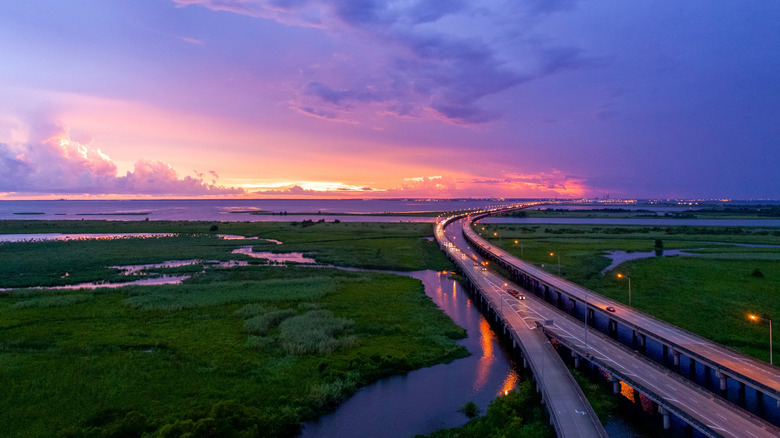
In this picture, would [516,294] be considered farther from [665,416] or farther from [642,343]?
[665,416]

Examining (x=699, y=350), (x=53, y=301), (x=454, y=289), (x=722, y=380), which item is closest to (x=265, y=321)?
(x=53, y=301)

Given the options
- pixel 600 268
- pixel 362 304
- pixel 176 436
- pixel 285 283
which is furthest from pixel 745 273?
pixel 176 436

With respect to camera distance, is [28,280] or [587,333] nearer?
[587,333]

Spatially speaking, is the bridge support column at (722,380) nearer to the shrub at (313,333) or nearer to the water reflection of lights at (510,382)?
the water reflection of lights at (510,382)

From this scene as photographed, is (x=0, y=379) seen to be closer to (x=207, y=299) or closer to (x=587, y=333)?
(x=207, y=299)

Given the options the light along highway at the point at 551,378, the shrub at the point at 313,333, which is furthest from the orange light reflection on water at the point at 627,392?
the shrub at the point at 313,333

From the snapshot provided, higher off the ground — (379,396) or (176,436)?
(176,436)

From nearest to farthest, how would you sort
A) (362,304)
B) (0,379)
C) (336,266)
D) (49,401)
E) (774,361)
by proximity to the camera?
(49,401), (0,379), (774,361), (362,304), (336,266)
